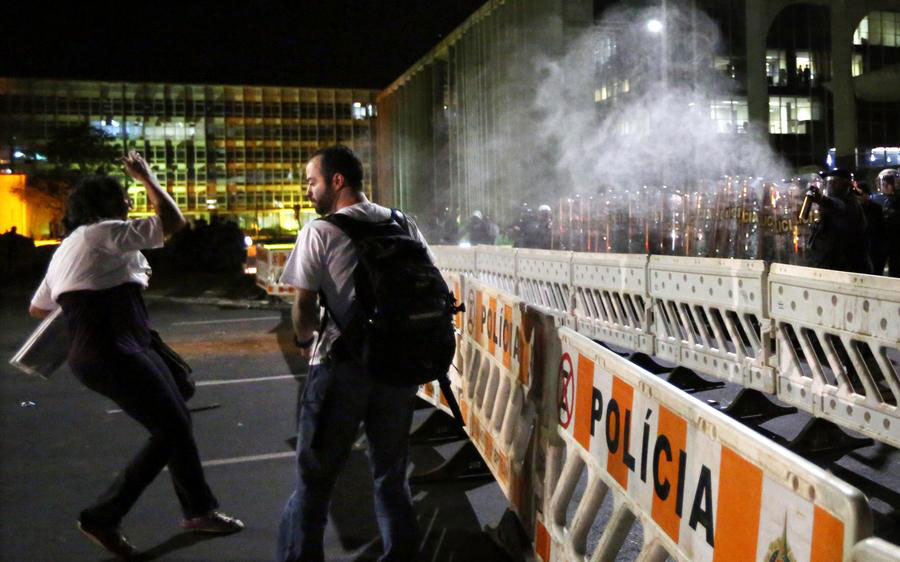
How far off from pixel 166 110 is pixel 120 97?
529 cm

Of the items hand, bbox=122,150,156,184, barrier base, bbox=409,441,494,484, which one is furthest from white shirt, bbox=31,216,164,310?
barrier base, bbox=409,441,494,484

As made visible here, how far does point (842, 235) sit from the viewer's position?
7020mm

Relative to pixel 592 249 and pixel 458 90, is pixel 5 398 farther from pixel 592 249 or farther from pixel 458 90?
pixel 458 90

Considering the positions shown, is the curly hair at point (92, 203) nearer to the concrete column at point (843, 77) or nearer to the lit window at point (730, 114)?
the lit window at point (730, 114)

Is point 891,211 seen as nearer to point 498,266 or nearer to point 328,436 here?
point 498,266

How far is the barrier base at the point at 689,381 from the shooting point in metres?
6.88

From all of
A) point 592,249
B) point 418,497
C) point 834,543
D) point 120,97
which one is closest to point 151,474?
point 418,497

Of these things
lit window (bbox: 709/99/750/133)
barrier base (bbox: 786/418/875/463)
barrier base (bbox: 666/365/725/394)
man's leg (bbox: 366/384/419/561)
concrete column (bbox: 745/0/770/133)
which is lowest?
barrier base (bbox: 786/418/875/463)

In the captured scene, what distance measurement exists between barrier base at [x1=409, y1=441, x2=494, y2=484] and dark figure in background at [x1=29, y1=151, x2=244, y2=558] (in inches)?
57.8

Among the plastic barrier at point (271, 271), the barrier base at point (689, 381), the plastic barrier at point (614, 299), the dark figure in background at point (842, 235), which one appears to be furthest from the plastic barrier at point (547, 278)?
the plastic barrier at point (271, 271)

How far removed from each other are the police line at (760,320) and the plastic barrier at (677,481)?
2.40m

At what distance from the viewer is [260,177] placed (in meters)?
98.2

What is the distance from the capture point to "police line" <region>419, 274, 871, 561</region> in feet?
4.96

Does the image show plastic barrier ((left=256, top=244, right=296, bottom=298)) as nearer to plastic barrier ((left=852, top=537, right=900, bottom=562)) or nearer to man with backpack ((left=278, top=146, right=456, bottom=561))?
man with backpack ((left=278, top=146, right=456, bottom=561))
